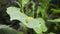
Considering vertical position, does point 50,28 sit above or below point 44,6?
below

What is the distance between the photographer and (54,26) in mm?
818

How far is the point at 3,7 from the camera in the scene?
0.85 metres

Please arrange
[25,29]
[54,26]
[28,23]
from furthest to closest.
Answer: [54,26] < [25,29] < [28,23]

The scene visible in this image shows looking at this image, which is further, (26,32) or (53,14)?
(53,14)

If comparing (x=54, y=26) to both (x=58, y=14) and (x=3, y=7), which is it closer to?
(x=58, y=14)

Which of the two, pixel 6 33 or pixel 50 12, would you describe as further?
pixel 50 12

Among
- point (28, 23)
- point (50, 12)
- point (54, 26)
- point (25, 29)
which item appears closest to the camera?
point (28, 23)

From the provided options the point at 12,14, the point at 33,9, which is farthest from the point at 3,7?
the point at 12,14

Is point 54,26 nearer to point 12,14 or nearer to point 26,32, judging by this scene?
point 26,32

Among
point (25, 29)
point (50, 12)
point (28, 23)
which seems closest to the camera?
point (28, 23)

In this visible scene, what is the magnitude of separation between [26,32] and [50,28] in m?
0.18

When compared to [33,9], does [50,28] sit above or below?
below

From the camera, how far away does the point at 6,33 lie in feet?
2.22

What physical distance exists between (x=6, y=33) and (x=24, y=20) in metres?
0.15
